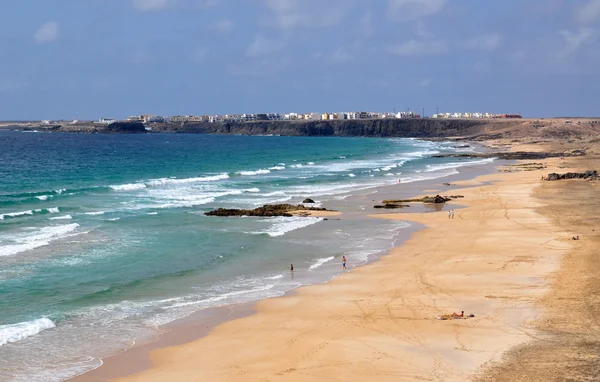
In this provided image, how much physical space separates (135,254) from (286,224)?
419 inches

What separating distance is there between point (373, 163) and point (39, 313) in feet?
229

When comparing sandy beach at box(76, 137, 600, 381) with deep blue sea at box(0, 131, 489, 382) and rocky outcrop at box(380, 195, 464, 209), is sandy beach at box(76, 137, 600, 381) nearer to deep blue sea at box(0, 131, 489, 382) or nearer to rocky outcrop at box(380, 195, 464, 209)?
deep blue sea at box(0, 131, 489, 382)

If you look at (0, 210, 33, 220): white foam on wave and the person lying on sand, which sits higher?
(0, 210, 33, 220): white foam on wave

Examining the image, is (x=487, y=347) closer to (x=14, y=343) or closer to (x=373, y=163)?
(x=14, y=343)

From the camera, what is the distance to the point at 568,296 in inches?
859

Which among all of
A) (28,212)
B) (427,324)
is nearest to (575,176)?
(427,324)

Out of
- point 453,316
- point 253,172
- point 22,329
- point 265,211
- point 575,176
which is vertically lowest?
point 22,329

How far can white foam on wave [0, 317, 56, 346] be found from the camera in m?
19.0

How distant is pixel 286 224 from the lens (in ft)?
125

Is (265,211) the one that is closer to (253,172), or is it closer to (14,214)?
(14,214)

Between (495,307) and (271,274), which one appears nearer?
(495,307)

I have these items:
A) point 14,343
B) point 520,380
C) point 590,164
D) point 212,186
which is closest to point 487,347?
point 520,380

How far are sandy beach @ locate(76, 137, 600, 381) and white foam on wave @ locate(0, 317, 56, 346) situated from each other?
3.66m

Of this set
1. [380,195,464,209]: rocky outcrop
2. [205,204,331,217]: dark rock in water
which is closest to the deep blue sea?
[205,204,331,217]: dark rock in water
